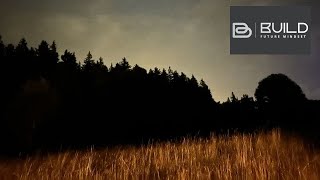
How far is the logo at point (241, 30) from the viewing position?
33.2ft

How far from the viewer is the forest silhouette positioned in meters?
14.2

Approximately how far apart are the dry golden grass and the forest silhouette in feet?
8.49

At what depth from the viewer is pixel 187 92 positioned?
25422 mm

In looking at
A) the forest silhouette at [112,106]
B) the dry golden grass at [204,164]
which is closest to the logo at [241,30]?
the dry golden grass at [204,164]

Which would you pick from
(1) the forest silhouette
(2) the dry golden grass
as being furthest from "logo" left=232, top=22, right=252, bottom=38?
(1) the forest silhouette

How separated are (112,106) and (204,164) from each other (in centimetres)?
1137

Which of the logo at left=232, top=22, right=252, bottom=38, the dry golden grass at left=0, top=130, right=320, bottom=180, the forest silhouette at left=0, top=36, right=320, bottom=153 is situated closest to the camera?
the dry golden grass at left=0, top=130, right=320, bottom=180

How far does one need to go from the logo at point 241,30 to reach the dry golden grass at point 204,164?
221 centimetres

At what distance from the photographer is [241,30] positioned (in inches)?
405

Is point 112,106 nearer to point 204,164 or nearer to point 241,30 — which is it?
point 241,30

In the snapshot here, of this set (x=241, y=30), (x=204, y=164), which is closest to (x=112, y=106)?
(x=241, y=30)

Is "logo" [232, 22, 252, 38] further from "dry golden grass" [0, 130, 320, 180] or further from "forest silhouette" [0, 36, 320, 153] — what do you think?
"forest silhouette" [0, 36, 320, 153]

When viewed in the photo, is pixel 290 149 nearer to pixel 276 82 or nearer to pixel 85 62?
pixel 276 82

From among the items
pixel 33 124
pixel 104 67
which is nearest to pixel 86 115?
pixel 33 124
